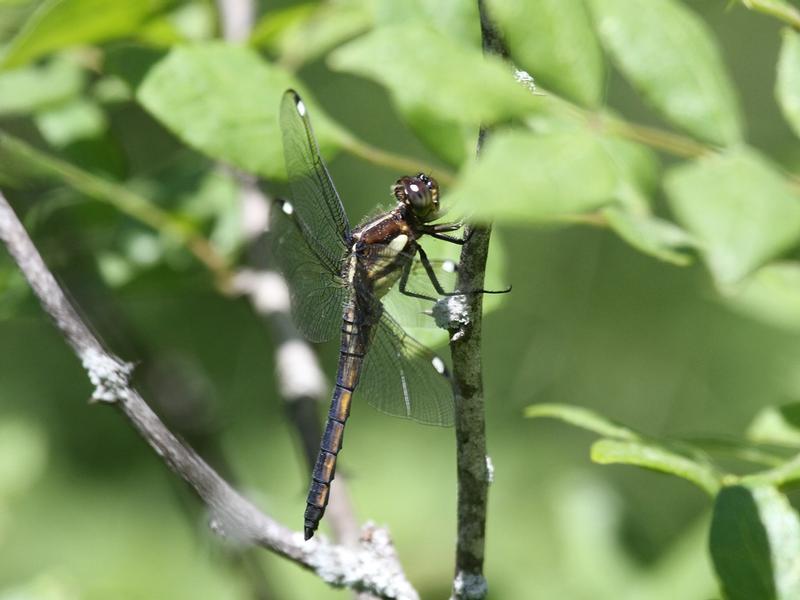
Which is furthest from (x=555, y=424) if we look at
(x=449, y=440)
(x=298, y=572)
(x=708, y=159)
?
(x=708, y=159)

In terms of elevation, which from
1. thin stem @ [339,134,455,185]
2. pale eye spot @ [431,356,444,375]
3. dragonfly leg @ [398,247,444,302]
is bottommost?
pale eye spot @ [431,356,444,375]

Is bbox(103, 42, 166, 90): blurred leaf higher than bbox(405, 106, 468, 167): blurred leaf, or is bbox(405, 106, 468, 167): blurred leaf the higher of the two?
bbox(405, 106, 468, 167): blurred leaf

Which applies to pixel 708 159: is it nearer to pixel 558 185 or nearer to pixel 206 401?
pixel 558 185

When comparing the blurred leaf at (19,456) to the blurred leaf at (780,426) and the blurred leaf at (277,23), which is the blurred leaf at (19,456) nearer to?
the blurred leaf at (277,23)

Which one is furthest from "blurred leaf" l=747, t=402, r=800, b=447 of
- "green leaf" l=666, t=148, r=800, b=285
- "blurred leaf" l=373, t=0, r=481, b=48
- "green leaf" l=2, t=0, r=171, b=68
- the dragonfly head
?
"green leaf" l=2, t=0, r=171, b=68

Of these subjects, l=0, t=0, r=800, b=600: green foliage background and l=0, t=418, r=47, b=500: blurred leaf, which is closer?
l=0, t=0, r=800, b=600: green foliage background

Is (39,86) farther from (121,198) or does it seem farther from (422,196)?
(422,196)

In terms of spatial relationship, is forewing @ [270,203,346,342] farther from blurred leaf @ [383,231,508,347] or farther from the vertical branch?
the vertical branch
